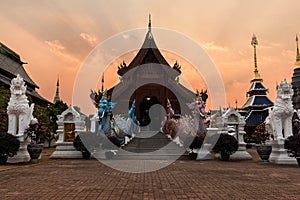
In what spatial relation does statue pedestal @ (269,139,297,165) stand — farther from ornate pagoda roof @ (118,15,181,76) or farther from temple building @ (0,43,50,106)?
temple building @ (0,43,50,106)

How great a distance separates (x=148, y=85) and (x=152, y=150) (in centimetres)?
1400

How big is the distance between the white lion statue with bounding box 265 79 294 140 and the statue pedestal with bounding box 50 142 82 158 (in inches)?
361

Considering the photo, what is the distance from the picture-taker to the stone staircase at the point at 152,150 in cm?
1458

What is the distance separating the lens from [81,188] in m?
6.32

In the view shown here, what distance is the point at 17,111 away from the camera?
12617 millimetres

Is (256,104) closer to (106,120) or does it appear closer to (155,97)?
(155,97)

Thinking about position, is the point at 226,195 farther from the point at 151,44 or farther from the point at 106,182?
the point at 151,44

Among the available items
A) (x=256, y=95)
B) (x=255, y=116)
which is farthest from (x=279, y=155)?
(x=256, y=95)

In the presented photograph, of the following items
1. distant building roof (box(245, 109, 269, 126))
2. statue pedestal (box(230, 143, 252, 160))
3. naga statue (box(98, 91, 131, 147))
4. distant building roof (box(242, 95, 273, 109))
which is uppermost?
distant building roof (box(242, 95, 273, 109))

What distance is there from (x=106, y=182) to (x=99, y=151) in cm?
744

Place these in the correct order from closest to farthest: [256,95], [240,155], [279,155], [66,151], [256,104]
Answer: [279,155]
[240,155]
[66,151]
[256,104]
[256,95]

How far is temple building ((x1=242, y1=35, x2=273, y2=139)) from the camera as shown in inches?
1396

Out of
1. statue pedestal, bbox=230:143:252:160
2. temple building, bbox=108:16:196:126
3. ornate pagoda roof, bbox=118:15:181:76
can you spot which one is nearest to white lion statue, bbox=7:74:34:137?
statue pedestal, bbox=230:143:252:160

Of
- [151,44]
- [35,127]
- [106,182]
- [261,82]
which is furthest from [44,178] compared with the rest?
[261,82]
